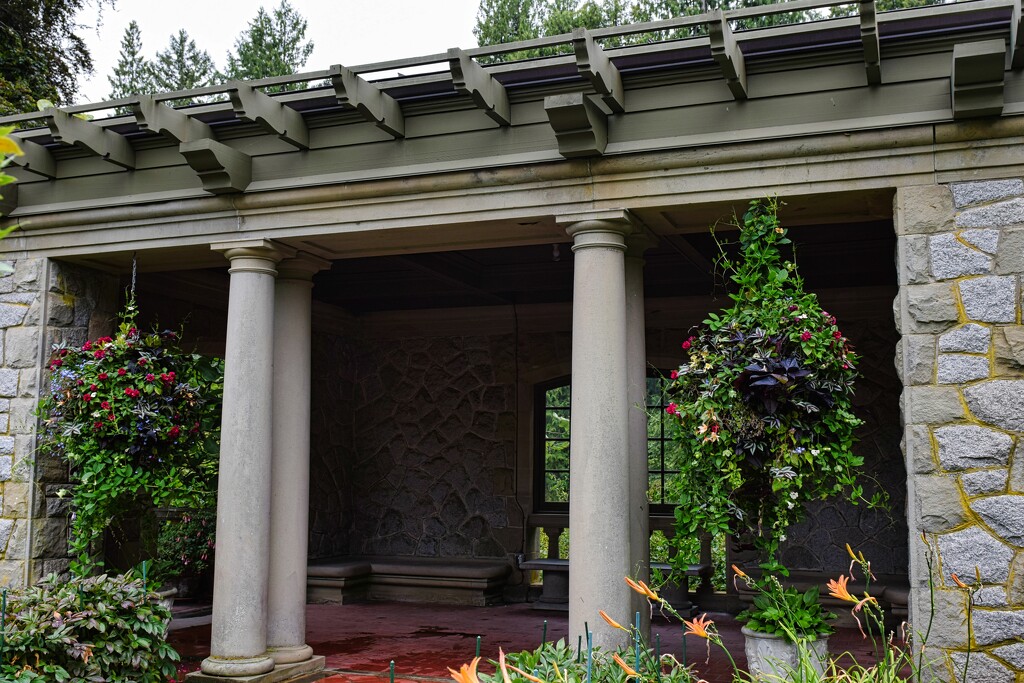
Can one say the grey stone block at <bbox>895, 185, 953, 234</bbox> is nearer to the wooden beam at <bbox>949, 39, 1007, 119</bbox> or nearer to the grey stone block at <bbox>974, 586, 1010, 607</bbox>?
the wooden beam at <bbox>949, 39, 1007, 119</bbox>

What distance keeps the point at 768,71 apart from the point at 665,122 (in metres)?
0.57

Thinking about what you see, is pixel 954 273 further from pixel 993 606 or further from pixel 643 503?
pixel 643 503

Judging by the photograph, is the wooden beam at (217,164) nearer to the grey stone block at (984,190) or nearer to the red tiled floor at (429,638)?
the red tiled floor at (429,638)

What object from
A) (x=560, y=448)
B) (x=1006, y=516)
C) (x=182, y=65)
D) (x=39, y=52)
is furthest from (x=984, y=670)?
(x=182, y=65)

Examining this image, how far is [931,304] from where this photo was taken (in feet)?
14.5

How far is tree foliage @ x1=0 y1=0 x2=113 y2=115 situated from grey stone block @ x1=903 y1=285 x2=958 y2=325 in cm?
1079

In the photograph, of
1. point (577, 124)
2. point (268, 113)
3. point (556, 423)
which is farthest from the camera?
point (556, 423)

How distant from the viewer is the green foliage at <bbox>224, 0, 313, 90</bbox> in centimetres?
2134

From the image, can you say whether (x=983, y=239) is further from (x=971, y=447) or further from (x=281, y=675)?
(x=281, y=675)

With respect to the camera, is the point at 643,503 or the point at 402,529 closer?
the point at 643,503

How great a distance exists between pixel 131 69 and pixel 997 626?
23.4 meters

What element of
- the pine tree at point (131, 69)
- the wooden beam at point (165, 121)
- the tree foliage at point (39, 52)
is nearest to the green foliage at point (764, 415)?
the wooden beam at point (165, 121)

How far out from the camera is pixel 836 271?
8031 mm

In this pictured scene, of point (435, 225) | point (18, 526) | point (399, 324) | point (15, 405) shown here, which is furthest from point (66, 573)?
point (399, 324)
